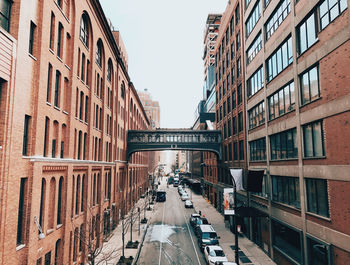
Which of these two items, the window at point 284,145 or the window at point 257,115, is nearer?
the window at point 284,145

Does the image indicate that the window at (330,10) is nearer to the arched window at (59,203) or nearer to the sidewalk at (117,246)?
the arched window at (59,203)

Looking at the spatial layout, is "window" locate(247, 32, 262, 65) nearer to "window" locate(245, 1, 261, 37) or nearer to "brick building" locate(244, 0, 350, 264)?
"brick building" locate(244, 0, 350, 264)

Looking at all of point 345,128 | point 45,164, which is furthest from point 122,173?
point 345,128

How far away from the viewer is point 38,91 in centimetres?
1474

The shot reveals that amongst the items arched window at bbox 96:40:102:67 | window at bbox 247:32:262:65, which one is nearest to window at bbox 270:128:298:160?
window at bbox 247:32:262:65

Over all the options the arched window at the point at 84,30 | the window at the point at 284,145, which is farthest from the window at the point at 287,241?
the arched window at the point at 84,30

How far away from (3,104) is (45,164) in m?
4.98

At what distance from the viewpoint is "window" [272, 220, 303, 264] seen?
18.5 meters

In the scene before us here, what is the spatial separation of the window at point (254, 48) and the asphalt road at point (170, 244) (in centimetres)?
2161

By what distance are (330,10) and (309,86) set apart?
15.1ft

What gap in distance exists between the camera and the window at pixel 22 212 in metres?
13.4

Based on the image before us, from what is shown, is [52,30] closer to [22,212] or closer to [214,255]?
[22,212]

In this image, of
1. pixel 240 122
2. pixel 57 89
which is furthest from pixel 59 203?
pixel 240 122

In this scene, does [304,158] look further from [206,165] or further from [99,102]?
[206,165]
